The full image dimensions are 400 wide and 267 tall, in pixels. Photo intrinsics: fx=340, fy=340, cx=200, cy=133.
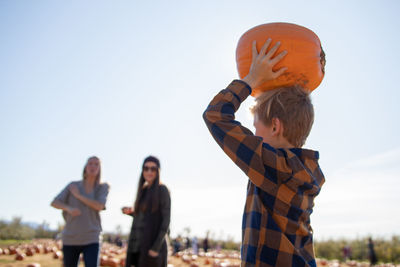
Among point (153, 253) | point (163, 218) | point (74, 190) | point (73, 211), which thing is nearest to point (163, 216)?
point (163, 218)

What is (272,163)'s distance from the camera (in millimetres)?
1714

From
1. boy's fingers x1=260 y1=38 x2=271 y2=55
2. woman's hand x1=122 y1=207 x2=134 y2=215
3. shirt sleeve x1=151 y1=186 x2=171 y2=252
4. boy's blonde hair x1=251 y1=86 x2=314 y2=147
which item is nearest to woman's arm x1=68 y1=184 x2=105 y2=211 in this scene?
woman's hand x1=122 y1=207 x2=134 y2=215

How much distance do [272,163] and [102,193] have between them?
3.82 meters

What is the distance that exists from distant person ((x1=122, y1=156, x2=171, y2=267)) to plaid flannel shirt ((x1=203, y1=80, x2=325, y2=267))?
2853mm

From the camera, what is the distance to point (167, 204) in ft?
15.5

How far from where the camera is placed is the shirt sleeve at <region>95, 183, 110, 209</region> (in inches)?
192

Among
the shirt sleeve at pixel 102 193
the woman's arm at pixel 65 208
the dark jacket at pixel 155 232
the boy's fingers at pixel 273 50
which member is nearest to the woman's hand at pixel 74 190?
the woman's arm at pixel 65 208

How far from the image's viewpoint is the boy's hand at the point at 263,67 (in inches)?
77.4

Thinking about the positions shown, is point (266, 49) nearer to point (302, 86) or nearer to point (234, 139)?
point (302, 86)

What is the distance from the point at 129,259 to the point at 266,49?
3.56m

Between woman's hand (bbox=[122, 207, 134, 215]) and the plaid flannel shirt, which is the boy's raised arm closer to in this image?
the plaid flannel shirt

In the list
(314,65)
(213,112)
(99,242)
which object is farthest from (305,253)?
(99,242)

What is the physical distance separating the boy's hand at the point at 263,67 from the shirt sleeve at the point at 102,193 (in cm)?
355

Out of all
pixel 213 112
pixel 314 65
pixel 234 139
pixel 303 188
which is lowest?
pixel 303 188
